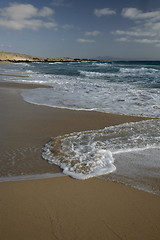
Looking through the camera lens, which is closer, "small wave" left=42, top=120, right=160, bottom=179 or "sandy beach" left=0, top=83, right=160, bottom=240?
"sandy beach" left=0, top=83, right=160, bottom=240

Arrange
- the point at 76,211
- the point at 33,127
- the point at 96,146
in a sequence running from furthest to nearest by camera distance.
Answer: the point at 33,127 → the point at 96,146 → the point at 76,211

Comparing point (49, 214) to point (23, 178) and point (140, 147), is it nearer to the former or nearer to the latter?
point (23, 178)

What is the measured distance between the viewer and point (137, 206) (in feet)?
7.82

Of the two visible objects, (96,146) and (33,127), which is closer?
(96,146)

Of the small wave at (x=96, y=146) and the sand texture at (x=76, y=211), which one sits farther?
the small wave at (x=96, y=146)

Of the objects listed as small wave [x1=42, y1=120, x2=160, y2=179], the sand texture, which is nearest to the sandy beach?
the sand texture

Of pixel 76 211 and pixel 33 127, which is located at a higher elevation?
pixel 33 127

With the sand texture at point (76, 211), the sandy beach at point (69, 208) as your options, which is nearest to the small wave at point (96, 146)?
the sandy beach at point (69, 208)

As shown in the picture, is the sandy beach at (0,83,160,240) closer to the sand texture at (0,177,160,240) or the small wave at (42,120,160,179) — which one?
the sand texture at (0,177,160,240)

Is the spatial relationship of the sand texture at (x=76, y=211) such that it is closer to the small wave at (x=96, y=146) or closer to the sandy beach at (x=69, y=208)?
the sandy beach at (x=69, y=208)

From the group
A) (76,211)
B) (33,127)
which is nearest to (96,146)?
(33,127)

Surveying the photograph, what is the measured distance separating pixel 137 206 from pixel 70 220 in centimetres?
79

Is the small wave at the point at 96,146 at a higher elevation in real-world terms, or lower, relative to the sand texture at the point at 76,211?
higher

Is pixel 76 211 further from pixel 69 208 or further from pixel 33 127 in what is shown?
pixel 33 127
